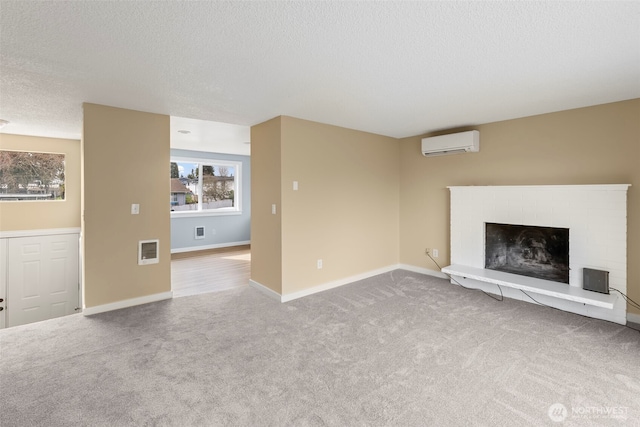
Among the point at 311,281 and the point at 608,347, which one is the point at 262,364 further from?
the point at 608,347

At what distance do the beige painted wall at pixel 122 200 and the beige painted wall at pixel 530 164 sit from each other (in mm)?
3680

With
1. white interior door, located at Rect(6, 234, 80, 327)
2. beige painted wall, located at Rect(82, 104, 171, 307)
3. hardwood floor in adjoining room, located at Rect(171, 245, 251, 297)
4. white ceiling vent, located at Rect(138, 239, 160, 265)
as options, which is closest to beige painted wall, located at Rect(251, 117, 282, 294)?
hardwood floor in adjoining room, located at Rect(171, 245, 251, 297)

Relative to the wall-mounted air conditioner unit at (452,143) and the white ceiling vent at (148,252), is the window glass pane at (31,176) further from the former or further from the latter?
the wall-mounted air conditioner unit at (452,143)

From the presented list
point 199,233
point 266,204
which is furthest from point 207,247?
point 266,204

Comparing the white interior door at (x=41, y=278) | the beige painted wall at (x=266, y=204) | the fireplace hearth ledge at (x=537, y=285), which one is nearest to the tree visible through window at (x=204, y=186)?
the white interior door at (x=41, y=278)

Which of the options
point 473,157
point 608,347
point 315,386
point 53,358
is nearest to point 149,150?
point 53,358

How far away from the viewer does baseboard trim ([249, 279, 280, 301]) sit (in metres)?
3.69

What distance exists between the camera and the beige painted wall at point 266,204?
3.66m

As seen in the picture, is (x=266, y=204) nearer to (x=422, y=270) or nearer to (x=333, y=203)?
(x=333, y=203)

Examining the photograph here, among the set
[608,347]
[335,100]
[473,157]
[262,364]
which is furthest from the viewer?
[473,157]

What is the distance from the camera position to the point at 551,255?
3574 mm

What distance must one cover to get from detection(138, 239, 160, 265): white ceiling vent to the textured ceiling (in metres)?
1.54

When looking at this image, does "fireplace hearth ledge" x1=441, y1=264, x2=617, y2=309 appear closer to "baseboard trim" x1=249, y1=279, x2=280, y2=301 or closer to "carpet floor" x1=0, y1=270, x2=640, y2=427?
"carpet floor" x1=0, y1=270, x2=640, y2=427

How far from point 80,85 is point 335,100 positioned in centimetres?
230
